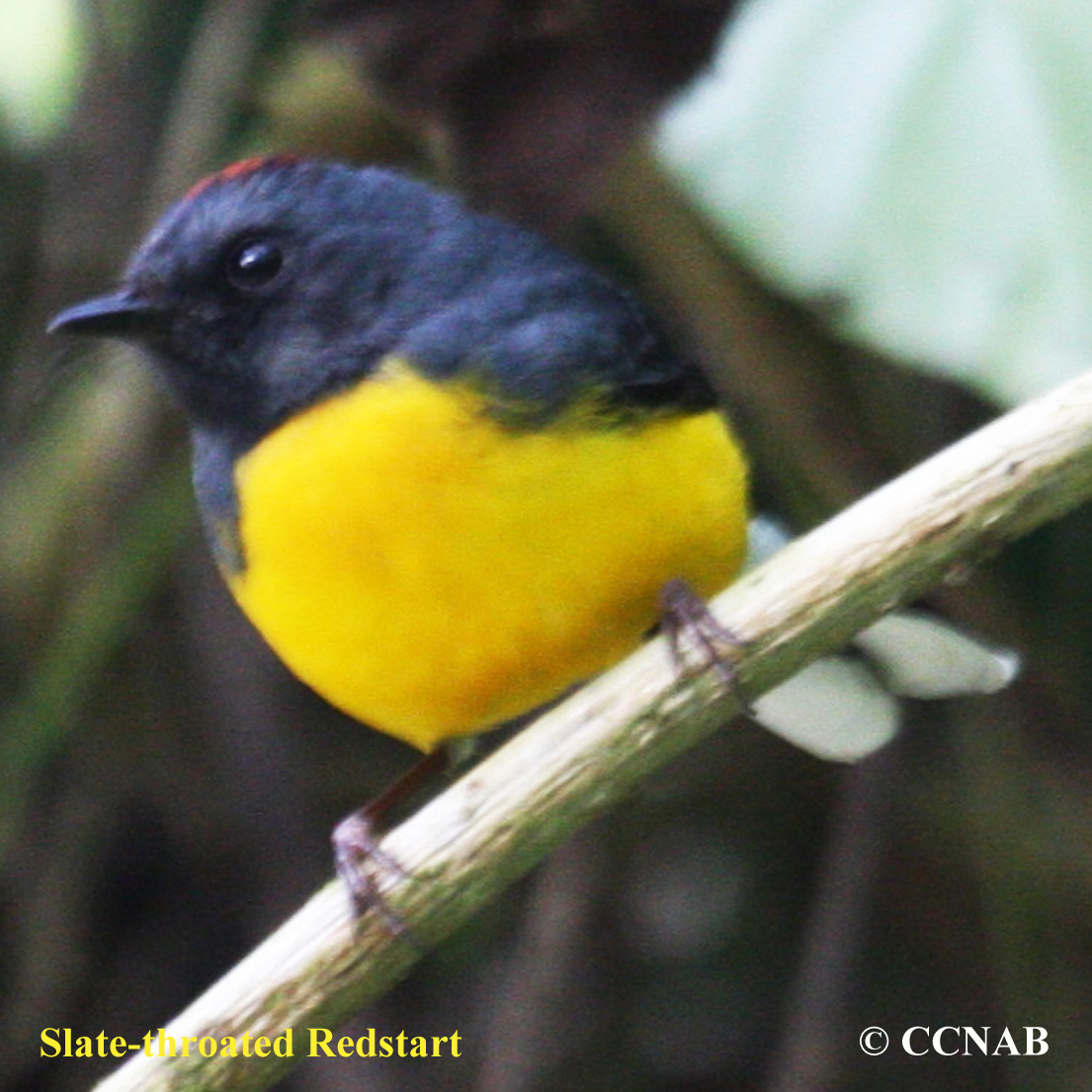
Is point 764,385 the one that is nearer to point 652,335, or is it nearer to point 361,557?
point 652,335

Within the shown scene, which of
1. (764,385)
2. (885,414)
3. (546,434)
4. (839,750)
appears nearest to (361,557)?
(546,434)

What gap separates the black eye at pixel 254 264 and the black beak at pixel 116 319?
0.10 metres

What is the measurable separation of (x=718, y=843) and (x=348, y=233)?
63.8 inches

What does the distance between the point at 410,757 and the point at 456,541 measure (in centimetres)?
157

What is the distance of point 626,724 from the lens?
1.58m

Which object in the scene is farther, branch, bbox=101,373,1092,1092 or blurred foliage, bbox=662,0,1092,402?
blurred foliage, bbox=662,0,1092,402

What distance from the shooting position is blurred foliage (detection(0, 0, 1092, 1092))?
2.81 metres

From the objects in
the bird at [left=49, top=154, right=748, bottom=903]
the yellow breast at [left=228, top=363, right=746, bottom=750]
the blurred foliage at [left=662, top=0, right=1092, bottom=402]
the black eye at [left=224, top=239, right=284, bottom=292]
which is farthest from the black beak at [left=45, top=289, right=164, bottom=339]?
the blurred foliage at [left=662, top=0, right=1092, bottom=402]

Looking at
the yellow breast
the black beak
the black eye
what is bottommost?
the yellow breast

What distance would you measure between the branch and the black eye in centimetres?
73

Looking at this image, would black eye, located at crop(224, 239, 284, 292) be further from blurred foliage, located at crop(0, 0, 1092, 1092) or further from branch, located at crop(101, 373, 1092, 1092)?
branch, located at crop(101, 373, 1092, 1092)

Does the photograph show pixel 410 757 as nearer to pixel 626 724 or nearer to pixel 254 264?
pixel 254 264

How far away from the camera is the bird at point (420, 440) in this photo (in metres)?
1.82

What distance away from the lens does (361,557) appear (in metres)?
1.84
